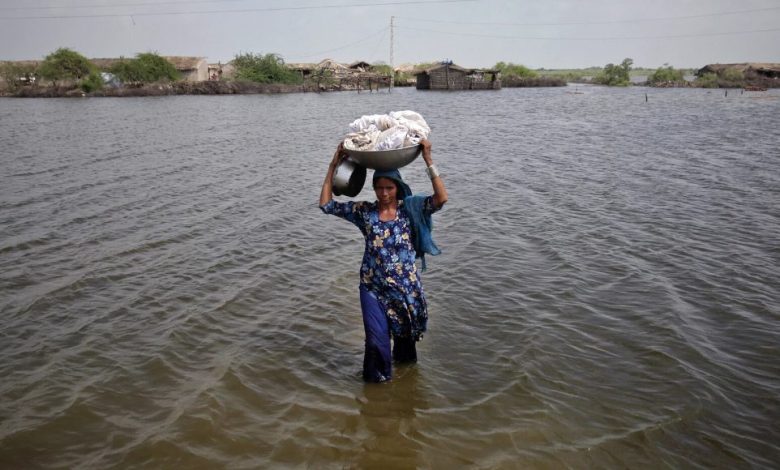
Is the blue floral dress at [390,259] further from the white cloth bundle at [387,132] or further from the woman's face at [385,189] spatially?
the white cloth bundle at [387,132]

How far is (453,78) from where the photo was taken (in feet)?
207

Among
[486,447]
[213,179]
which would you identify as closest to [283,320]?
[486,447]

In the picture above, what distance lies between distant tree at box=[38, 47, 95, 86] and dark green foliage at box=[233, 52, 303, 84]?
53.4 feet

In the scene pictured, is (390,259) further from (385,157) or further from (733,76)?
(733,76)

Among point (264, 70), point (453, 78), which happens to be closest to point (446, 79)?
point (453, 78)

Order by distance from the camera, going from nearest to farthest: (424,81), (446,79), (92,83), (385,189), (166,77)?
(385,189)
(92,83)
(166,77)
(446,79)
(424,81)

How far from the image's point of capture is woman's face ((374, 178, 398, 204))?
3.46 m

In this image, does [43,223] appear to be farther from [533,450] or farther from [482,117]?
[482,117]

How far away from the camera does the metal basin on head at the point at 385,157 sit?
10.7 feet

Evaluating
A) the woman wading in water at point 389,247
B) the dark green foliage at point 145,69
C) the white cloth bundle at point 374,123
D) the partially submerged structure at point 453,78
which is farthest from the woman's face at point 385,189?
the partially submerged structure at point 453,78

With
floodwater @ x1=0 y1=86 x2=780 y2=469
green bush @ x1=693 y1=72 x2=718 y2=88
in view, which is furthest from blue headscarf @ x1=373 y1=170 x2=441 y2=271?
green bush @ x1=693 y1=72 x2=718 y2=88

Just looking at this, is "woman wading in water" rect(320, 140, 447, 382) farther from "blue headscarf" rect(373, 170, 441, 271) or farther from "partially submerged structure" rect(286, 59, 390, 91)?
"partially submerged structure" rect(286, 59, 390, 91)

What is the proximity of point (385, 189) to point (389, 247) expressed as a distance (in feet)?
1.34

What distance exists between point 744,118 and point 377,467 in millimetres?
28923
